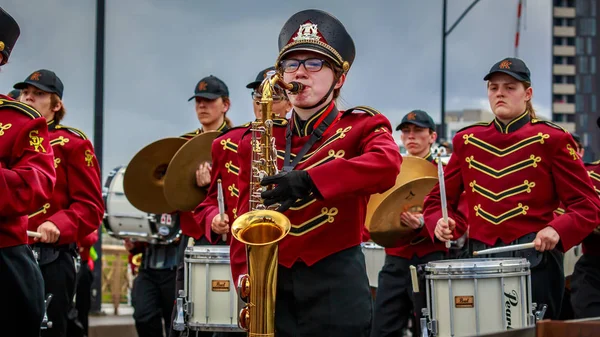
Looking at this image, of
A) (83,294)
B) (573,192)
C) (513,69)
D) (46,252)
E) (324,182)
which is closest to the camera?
(324,182)

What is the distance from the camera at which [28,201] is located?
5.62m

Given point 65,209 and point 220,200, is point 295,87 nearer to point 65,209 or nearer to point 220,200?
point 220,200

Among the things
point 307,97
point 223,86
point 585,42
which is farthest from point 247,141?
point 585,42

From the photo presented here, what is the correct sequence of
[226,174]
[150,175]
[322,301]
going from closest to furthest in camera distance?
[322,301], [226,174], [150,175]

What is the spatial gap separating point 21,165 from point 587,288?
6.04m

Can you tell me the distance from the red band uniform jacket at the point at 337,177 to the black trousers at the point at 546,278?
248cm

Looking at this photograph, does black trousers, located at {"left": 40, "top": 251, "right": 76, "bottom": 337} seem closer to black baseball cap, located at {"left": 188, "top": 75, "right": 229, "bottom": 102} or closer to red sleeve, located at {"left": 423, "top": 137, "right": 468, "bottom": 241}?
black baseball cap, located at {"left": 188, "top": 75, "right": 229, "bottom": 102}

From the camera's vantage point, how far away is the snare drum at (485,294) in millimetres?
7355

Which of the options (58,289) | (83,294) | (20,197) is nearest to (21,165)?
(20,197)

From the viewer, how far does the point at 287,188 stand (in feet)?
16.7

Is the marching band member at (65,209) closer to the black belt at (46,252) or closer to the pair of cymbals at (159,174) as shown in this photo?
the black belt at (46,252)

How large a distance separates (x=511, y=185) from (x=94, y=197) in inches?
131

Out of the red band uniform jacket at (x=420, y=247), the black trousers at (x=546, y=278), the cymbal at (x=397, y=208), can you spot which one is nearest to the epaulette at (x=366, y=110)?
the black trousers at (x=546, y=278)

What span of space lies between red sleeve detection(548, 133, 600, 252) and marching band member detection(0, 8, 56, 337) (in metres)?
3.72
